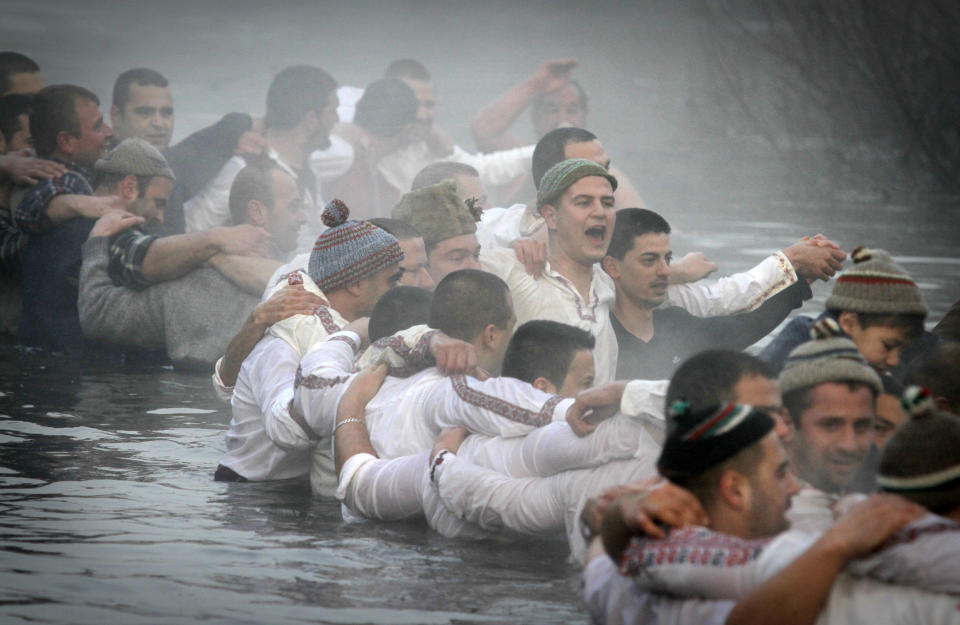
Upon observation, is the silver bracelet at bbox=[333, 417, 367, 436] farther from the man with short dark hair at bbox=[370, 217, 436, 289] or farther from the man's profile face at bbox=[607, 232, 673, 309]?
the man's profile face at bbox=[607, 232, 673, 309]

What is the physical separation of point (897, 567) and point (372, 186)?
11.4m

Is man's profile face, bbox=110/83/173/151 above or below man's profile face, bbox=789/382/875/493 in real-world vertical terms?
above

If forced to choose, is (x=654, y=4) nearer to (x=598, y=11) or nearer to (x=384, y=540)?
(x=598, y=11)

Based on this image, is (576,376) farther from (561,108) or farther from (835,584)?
(561,108)

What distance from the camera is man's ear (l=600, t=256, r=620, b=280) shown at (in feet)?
24.8

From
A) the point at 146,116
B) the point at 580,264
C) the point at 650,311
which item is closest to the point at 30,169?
the point at 146,116

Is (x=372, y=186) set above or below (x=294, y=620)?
above

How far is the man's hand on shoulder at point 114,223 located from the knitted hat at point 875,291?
5686mm

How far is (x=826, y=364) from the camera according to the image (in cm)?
455

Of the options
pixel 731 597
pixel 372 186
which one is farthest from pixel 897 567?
pixel 372 186

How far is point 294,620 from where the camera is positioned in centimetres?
472

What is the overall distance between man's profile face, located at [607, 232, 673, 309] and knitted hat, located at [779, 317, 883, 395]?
109 inches

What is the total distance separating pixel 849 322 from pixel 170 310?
5.65 m

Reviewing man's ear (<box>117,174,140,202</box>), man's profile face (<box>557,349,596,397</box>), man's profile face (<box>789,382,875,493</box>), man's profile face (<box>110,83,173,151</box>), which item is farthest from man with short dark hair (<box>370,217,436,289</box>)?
man's profile face (<box>110,83,173,151</box>)
